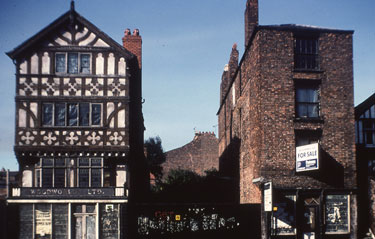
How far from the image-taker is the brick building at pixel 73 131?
2000 centimetres

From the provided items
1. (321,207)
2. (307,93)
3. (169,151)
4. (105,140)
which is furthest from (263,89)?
(169,151)

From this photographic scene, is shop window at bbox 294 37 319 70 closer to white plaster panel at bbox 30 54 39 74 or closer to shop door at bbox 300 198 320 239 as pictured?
shop door at bbox 300 198 320 239

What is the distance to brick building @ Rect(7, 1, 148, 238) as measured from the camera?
2000 centimetres

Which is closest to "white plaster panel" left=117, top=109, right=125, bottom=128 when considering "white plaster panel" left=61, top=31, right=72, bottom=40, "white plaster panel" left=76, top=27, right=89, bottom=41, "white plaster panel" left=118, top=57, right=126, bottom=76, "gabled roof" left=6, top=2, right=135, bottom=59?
"white plaster panel" left=118, top=57, right=126, bottom=76

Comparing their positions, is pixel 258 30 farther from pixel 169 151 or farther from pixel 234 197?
pixel 169 151

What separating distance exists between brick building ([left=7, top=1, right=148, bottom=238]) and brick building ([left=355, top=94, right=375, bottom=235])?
39.9 ft

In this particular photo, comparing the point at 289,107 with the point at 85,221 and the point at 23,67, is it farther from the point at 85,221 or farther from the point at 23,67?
the point at 23,67

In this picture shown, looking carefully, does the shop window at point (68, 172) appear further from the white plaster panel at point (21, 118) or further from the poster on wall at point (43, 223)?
the white plaster panel at point (21, 118)

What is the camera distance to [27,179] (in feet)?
67.2

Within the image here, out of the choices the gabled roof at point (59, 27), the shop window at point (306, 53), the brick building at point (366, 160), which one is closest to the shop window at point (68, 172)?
the gabled roof at point (59, 27)

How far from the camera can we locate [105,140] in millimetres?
20625

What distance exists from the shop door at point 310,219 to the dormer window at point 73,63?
1285 cm

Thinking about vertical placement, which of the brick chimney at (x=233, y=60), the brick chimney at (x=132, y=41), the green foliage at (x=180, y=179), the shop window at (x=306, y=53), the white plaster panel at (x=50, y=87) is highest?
the brick chimney at (x=233, y=60)

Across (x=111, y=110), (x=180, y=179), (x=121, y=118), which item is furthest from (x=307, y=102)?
(x=180, y=179)
